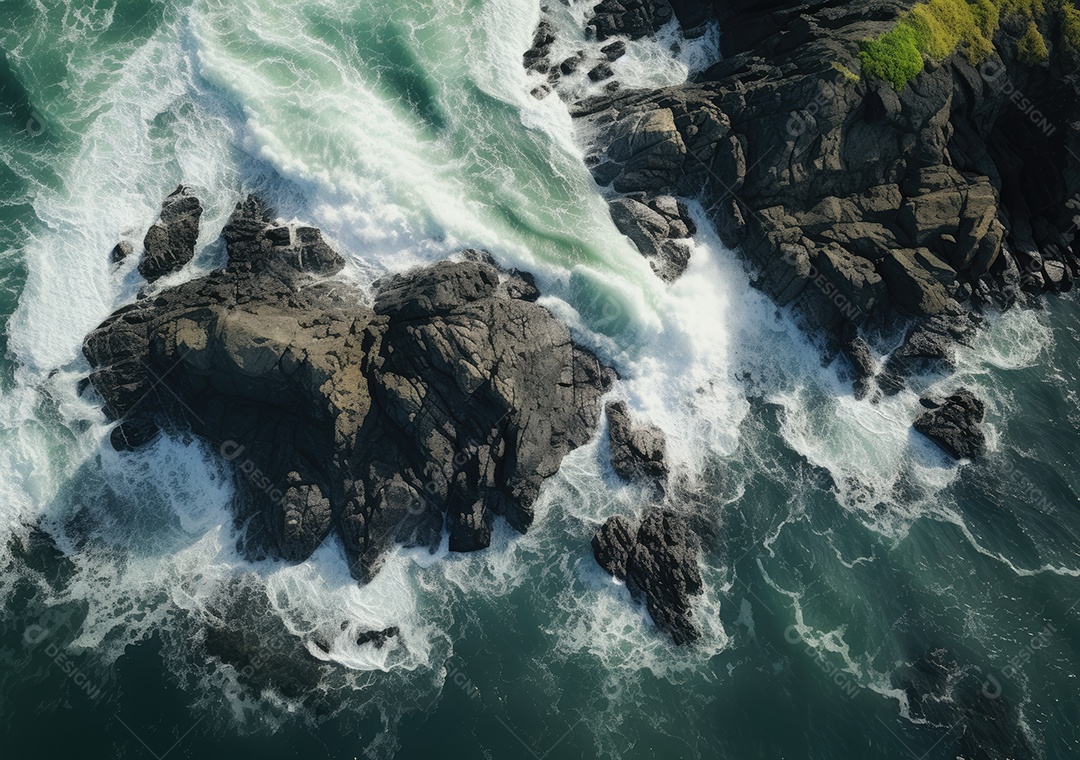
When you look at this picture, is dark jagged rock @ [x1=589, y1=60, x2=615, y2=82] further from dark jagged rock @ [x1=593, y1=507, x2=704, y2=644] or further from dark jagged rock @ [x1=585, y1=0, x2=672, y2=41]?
dark jagged rock @ [x1=593, y1=507, x2=704, y2=644]

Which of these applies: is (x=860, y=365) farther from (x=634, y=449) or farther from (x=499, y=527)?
(x=499, y=527)

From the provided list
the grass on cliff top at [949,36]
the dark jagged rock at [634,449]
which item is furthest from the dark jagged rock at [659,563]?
the grass on cliff top at [949,36]

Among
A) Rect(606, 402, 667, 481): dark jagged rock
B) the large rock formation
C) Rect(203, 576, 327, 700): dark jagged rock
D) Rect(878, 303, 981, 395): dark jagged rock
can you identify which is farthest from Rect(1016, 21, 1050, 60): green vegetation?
Rect(203, 576, 327, 700): dark jagged rock

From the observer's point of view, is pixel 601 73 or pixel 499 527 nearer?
pixel 499 527

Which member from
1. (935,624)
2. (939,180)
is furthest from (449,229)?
(935,624)

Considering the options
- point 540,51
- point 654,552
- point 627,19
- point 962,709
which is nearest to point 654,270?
point 654,552

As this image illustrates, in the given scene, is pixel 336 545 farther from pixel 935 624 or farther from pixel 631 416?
pixel 935 624
